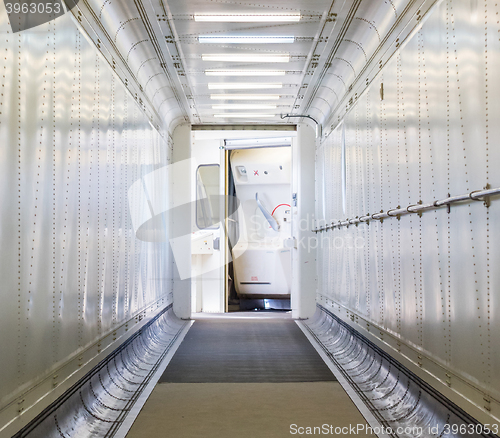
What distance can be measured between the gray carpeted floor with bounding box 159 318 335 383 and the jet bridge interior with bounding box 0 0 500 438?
5 centimetres

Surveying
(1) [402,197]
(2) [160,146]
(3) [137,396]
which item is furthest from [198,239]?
(1) [402,197]

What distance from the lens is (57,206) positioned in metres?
2.95

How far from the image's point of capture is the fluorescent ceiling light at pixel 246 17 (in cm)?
432

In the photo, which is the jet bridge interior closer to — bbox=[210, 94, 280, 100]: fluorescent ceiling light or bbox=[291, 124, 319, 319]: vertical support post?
bbox=[210, 94, 280, 100]: fluorescent ceiling light

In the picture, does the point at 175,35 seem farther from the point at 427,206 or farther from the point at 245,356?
the point at 245,356

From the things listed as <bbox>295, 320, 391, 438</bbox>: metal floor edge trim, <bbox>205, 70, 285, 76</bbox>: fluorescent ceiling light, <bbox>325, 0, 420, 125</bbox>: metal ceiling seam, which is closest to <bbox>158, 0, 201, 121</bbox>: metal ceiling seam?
<bbox>205, 70, 285, 76</bbox>: fluorescent ceiling light

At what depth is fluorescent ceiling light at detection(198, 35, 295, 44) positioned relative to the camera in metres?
4.83

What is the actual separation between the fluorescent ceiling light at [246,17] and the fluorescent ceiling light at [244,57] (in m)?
0.87

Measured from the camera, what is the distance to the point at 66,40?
10.1 feet

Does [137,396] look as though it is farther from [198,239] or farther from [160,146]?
[198,239]

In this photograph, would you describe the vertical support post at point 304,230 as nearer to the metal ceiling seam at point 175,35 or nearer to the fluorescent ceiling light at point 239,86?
the fluorescent ceiling light at point 239,86

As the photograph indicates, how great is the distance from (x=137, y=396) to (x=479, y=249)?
10.0 ft

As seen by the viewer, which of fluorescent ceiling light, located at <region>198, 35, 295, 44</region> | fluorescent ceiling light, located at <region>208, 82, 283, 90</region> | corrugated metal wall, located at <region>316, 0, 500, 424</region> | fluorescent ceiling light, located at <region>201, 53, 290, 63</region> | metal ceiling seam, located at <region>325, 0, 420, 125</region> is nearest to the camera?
corrugated metal wall, located at <region>316, 0, 500, 424</region>
